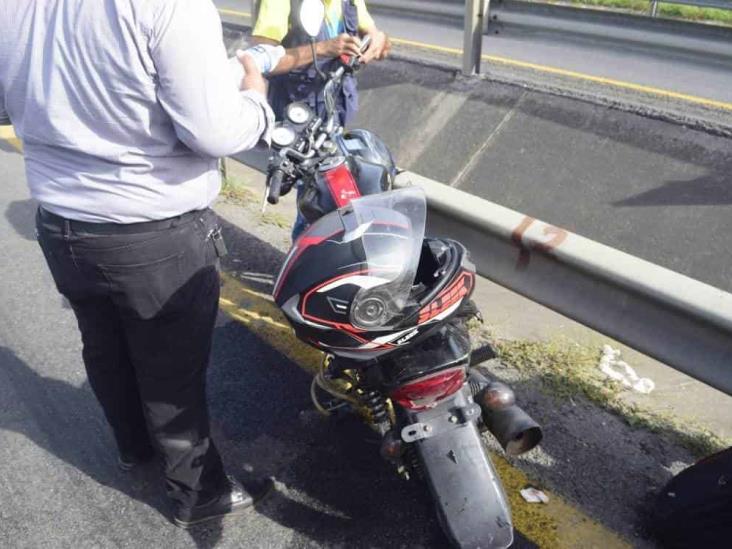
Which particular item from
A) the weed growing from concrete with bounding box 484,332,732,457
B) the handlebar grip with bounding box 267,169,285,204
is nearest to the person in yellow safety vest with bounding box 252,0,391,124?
the handlebar grip with bounding box 267,169,285,204

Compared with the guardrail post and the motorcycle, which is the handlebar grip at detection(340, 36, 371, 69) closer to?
the motorcycle

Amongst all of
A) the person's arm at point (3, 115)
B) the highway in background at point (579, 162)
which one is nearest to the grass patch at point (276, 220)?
the highway in background at point (579, 162)

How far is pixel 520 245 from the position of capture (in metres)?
2.76

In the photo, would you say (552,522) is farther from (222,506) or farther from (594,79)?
(594,79)

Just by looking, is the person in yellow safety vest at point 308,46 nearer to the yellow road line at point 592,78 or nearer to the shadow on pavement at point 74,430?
the shadow on pavement at point 74,430

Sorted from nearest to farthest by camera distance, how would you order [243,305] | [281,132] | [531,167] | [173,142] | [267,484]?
[173,142], [267,484], [281,132], [243,305], [531,167]

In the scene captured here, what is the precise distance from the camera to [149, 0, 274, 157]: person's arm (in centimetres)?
169

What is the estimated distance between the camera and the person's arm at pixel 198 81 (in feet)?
5.55

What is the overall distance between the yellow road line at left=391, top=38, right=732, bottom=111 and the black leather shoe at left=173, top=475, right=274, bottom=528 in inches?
207

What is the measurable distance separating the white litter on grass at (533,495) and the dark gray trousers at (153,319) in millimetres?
1094

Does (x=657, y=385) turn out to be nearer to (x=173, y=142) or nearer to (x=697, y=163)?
(x=697, y=163)

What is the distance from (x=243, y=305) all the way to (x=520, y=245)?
1.70 m

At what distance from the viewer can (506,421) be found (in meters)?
2.20

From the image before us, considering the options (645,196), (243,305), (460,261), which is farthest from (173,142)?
(645,196)
